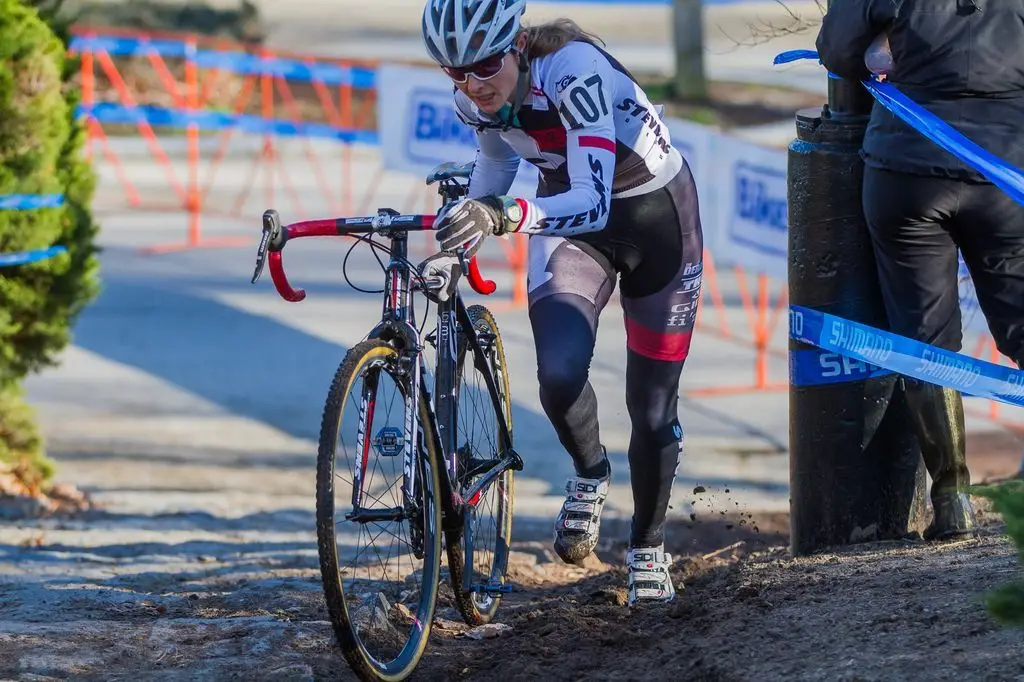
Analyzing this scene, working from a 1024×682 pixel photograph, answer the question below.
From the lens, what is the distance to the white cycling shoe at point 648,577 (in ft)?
16.9

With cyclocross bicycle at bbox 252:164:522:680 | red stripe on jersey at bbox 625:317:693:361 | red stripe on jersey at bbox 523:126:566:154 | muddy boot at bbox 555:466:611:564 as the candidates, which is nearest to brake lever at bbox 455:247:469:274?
cyclocross bicycle at bbox 252:164:522:680

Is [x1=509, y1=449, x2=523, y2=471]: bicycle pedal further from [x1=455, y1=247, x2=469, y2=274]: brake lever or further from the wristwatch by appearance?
the wristwatch

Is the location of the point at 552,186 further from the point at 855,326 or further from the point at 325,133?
the point at 325,133

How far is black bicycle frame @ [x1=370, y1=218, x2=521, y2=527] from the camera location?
14.3 ft

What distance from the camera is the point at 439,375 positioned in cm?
480

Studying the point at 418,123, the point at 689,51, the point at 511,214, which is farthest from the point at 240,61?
the point at 511,214

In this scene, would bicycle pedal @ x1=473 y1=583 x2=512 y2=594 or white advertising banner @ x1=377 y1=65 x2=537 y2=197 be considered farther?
white advertising banner @ x1=377 y1=65 x2=537 y2=197

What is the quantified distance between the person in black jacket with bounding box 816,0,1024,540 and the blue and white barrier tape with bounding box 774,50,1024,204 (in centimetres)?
6

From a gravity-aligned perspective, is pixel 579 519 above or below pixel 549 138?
below

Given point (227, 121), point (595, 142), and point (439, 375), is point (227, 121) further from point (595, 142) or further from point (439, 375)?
point (595, 142)

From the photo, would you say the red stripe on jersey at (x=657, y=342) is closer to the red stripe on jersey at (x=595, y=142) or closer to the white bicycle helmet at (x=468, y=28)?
the red stripe on jersey at (x=595, y=142)

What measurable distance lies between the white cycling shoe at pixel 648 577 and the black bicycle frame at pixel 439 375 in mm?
552

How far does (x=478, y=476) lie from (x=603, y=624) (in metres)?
0.64

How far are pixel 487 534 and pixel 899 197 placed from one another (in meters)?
1.95
